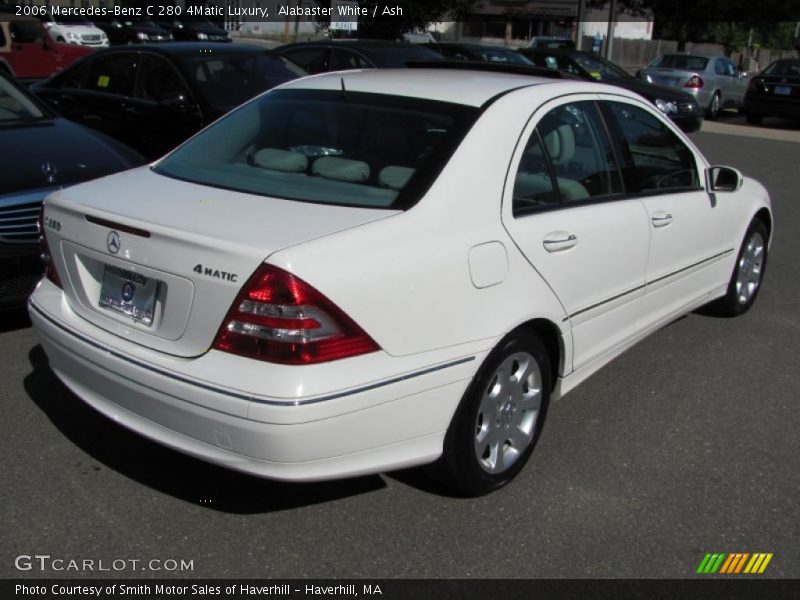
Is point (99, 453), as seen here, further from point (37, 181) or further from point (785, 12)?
point (785, 12)

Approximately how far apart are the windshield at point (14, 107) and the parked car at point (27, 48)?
1143 centimetres

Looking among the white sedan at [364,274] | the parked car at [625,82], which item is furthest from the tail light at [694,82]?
the white sedan at [364,274]

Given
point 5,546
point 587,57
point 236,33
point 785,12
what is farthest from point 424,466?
point 236,33

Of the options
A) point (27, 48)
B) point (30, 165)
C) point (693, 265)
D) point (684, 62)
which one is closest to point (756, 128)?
point (684, 62)

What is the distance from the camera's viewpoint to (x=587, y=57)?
16.7 metres

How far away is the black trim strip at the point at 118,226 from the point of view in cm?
295

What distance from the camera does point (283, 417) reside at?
2.64 meters

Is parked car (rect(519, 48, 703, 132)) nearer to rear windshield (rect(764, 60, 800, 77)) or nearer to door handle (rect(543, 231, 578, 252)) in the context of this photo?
rear windshield (rect(764, 60, 800, 77))

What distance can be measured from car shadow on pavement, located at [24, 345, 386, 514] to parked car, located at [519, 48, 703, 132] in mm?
13589

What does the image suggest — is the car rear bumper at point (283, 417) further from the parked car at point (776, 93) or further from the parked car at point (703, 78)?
the parked car at point (776, 93)

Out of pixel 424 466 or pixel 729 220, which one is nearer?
pixel 424 466

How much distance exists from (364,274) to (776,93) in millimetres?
19326

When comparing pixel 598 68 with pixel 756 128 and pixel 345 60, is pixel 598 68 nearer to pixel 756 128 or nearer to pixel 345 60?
pixel 756 128

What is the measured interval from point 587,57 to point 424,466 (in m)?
14.8
